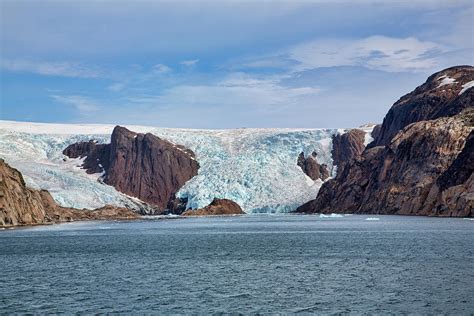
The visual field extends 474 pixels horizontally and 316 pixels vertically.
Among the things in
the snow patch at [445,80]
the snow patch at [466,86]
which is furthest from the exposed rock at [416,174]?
the snow patch at [445,80]

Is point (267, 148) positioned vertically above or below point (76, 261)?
above

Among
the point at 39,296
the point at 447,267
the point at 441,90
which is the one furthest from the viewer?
the point at 441,90

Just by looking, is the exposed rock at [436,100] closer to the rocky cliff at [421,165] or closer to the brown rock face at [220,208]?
the rocky cliff at [421,165]

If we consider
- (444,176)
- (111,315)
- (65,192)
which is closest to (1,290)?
(111,315)

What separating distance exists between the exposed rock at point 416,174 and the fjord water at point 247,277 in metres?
53.4

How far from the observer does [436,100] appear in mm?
175875

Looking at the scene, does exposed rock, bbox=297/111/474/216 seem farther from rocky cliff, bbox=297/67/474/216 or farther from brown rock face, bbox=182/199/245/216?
brown rock face, bbox=182/199/245/216

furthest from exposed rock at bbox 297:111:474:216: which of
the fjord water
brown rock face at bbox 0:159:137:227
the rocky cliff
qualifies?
brown rock face at bbox 0:159:137:227

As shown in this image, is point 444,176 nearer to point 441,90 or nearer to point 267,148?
point 441,90

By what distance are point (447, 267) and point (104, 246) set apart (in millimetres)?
37507

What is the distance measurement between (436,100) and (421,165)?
4033 centimetres

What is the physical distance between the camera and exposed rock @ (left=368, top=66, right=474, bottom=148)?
162625 millimetres

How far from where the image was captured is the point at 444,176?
130 metres

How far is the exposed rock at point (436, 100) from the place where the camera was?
→ 163 meters
